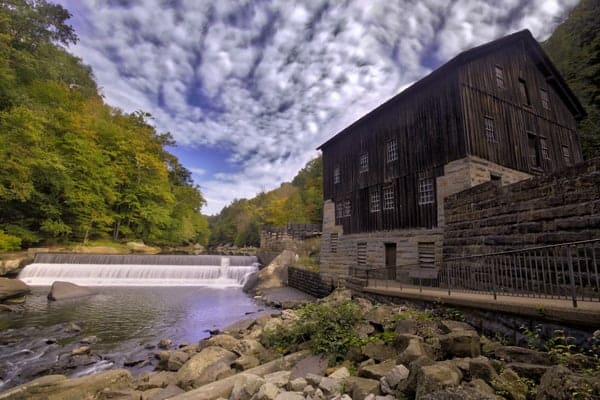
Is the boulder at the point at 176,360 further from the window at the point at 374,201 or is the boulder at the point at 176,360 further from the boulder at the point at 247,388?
the window at the point at 374,201

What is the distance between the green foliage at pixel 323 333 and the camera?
5.84 m

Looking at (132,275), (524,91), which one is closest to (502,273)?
(524,91)

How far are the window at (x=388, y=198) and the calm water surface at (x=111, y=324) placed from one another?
9052mm

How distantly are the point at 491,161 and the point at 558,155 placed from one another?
6381 millimetres

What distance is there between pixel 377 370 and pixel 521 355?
6.62 feet

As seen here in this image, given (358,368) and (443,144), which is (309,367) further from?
(443,144)

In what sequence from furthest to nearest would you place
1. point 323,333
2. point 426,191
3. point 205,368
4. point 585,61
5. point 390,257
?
point 585,61 < point 390,257 < point 426,191 < point 205,368 < point 323,333

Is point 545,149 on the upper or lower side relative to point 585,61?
lower

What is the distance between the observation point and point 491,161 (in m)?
12.8

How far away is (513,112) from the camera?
1446cm

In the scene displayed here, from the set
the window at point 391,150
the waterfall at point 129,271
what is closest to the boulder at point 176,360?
the window at point 391,150

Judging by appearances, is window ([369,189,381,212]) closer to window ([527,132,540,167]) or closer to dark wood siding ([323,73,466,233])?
dark wood siding ([323,73,466,233])

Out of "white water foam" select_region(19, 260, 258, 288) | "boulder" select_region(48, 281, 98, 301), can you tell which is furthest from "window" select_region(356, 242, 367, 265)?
"boulder" select_region(48, 281, 98, 301)

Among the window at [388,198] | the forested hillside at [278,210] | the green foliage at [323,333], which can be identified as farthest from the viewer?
the forested hillside at [278,210]
